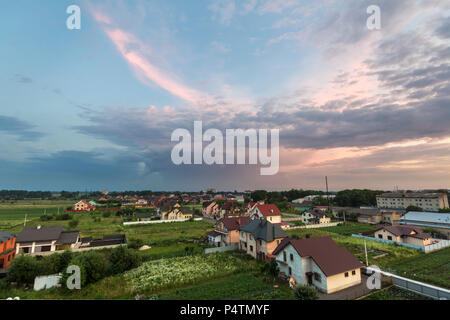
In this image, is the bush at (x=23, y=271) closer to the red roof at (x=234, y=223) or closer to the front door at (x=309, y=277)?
the red roof at (x=234, y=223)

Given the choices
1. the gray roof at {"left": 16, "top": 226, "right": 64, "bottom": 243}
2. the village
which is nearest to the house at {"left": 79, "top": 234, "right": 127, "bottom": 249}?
the village

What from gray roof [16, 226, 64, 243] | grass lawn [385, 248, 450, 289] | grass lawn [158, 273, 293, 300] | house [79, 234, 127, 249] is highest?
gray roof [16, 226, 64, 243]

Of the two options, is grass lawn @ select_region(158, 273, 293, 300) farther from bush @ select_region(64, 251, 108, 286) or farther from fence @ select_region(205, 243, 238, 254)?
fence @ select_region(205, 243, 238, 254)

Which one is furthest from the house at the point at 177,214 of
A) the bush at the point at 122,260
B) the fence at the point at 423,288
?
the fence at the point at 423,288

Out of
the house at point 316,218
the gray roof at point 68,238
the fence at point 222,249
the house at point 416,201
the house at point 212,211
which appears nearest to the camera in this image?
the fence at point 222,249
